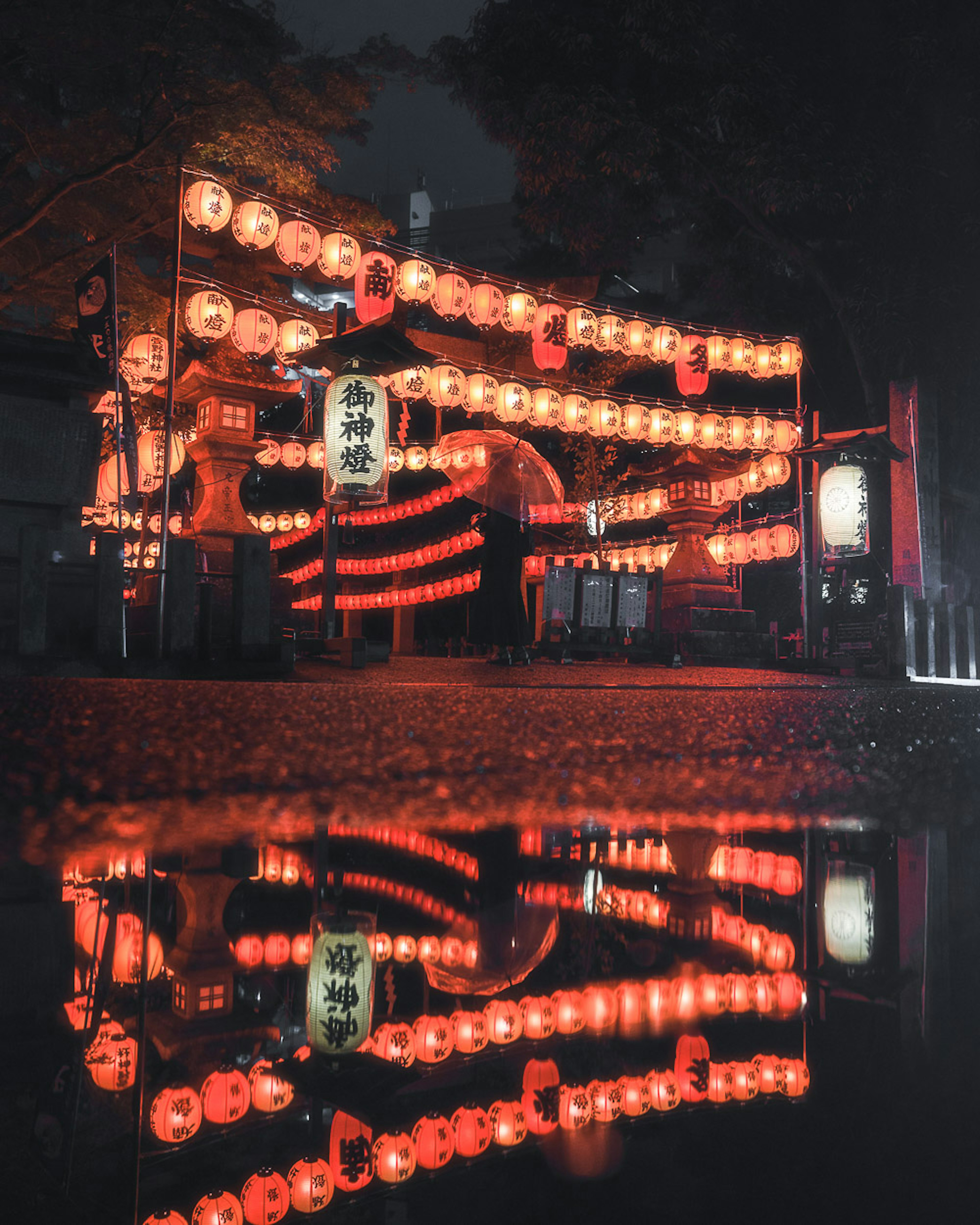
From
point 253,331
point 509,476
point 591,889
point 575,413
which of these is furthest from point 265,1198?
point 575,413

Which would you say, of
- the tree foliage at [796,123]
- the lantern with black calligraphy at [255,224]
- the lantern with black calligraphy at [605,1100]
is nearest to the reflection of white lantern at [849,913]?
the lantern with black calligraphy at [605,1100]

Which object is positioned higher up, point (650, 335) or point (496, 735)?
point (650, 335)

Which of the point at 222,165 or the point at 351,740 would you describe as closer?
the point at 351,740

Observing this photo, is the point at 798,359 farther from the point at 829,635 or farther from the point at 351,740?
the point at 351,740

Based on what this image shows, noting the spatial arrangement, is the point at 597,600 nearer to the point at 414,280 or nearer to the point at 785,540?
the point at 785,540

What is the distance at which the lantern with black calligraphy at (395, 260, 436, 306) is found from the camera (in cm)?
1141

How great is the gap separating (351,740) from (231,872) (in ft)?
4.08

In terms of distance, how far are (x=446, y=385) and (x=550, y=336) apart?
5.68 feet

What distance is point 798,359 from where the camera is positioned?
14703 mm

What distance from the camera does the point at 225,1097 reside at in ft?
2.02

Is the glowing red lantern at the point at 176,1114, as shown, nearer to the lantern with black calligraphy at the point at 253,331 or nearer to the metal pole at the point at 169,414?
the metal pole at the point at 169,414

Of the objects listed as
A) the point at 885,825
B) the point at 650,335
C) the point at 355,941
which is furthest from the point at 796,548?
the point at 355,941

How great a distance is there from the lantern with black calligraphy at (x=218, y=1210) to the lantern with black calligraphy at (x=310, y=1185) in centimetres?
3

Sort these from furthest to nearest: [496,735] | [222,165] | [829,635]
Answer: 1. [829,635]
2. [222,165]
3. [496,735]
